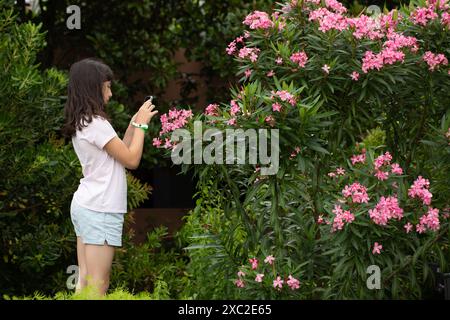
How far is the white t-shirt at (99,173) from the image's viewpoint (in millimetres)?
5125

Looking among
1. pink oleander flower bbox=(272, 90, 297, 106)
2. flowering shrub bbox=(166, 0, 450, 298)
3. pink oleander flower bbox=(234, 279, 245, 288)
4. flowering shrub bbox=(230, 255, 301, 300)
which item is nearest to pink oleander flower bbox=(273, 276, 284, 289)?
flowering shrub bbox=(230, 255, 301, 300)

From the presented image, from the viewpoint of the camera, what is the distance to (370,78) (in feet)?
17.8

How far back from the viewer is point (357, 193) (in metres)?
5.06

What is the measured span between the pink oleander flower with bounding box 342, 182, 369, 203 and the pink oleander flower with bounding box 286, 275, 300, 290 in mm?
583

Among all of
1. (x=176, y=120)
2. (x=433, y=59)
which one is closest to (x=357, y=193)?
(x=433, y=59)

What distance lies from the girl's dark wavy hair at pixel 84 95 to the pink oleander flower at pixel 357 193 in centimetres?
151

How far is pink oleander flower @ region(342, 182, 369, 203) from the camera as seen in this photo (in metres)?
5.06

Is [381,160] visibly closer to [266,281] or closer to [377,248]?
[377,248]

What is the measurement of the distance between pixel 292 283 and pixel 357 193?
671mm

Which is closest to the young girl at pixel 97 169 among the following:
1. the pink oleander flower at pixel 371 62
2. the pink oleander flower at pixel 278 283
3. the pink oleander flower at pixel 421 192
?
the pink oleander flower at pixel 278 283

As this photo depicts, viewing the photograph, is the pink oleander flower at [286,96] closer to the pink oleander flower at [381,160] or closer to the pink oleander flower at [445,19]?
the pink oleander flower at [381,160]
